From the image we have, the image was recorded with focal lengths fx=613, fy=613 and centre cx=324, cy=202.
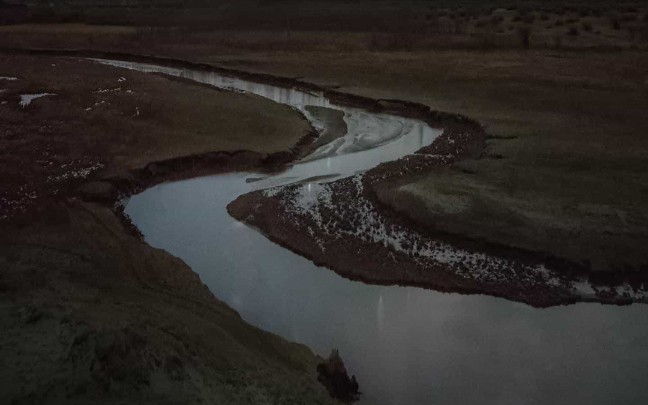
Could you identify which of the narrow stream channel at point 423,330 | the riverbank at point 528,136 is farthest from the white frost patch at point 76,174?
the riverbank at point 528,136

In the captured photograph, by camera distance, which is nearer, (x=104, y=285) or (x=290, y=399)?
(x=290, y=399)

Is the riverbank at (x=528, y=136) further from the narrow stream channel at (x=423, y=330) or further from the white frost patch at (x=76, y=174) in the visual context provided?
the white frost patch at (x=76, y=174)

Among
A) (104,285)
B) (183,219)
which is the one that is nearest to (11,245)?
(104,285)

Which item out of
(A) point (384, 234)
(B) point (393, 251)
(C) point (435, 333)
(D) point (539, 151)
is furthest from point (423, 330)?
(D) point (539, 151)

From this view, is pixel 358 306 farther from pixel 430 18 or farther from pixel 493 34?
pixel 430 18

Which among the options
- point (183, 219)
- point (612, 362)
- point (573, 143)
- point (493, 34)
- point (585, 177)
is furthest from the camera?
point (493, 34)

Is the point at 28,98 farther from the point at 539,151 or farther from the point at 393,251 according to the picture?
the point at 539,151
